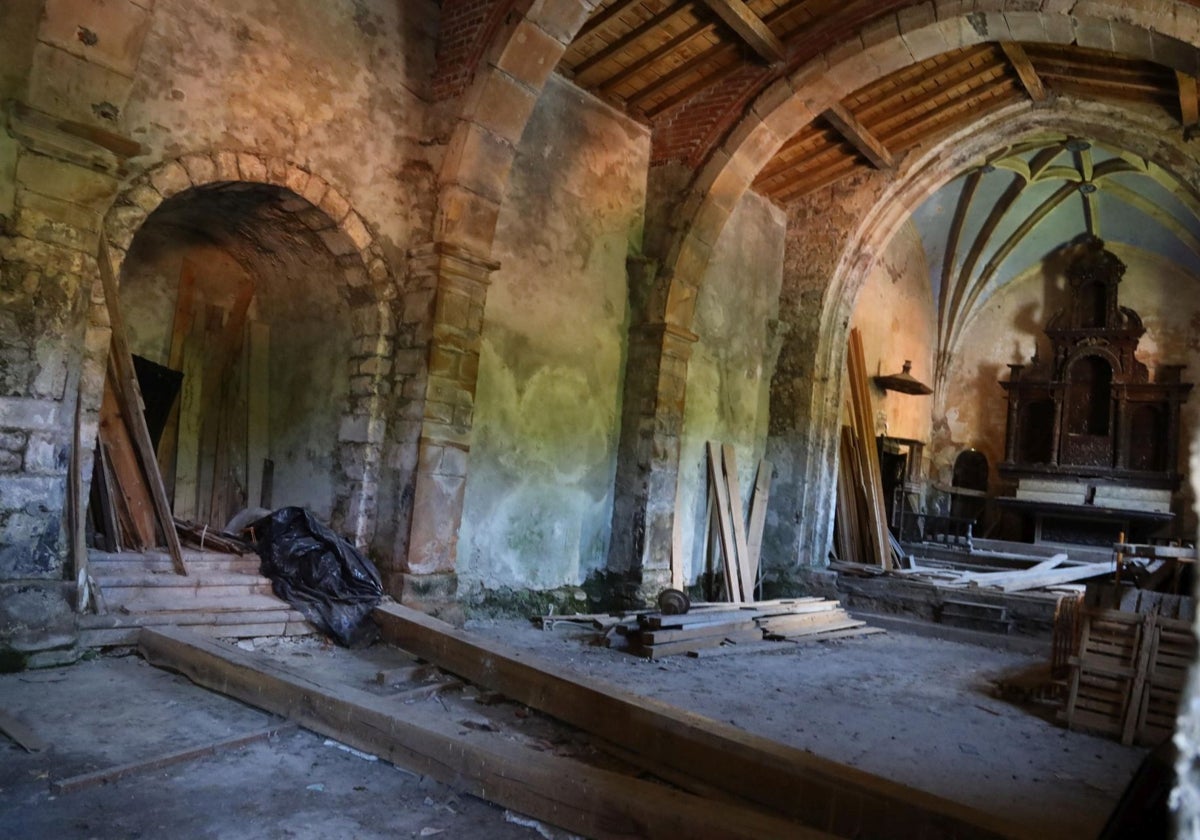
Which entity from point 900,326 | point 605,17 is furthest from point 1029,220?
point 605,17

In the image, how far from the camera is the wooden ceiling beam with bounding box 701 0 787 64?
5867 mm

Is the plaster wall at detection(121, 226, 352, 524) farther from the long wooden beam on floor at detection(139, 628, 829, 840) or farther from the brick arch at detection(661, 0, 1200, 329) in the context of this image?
the brick arch at detection(661, 0, 1200, 329)

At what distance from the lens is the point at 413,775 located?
288 centimetres

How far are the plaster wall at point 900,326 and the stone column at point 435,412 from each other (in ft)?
21.4

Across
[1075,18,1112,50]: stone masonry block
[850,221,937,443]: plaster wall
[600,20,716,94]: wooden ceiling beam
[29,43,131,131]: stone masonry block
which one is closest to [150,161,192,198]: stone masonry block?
[29,43,131,131]: stone masonry block

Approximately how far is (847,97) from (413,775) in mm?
6654

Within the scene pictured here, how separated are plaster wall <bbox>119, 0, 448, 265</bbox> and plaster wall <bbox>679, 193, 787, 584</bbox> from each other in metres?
3.33

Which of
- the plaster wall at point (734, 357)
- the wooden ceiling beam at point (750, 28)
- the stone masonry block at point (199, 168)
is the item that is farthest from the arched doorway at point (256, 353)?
the plaster wall at point (734, 357)

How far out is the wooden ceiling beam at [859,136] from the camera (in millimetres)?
7270

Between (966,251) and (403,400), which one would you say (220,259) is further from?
(966,251)

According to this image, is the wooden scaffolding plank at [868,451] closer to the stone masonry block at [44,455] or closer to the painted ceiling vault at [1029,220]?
the painted ceiling vault at [1029,220]

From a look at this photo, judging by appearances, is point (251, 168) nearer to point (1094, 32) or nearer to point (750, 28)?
point (750, 28)

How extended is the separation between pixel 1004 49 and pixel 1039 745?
17.9 feet

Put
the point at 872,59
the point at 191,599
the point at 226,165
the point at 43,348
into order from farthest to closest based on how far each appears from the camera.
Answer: the point at 872,59 → the point at 226,165 → the point at 191,599 → the point at 43,348
